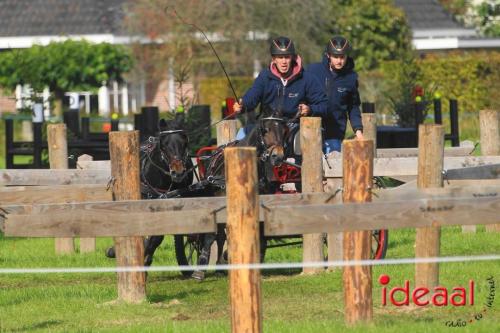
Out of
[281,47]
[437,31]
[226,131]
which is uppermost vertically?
[437,31]

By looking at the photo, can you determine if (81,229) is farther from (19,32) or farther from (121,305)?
(19,32)

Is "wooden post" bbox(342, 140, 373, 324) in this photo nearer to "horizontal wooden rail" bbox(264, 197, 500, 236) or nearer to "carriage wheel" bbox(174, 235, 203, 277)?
"horizontal wooden rail" bbox(264, 197, 500, 236)

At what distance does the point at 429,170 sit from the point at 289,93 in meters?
3.49

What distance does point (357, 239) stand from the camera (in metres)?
10.7

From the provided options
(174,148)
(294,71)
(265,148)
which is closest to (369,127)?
(294,71)

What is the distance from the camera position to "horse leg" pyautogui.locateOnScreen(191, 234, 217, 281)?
14602 millimetres

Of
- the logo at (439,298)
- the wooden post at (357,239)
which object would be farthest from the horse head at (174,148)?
the wooden post at (357,239)

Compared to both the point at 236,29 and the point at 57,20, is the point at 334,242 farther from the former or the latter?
the point at 57,20

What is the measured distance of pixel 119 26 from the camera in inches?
2030

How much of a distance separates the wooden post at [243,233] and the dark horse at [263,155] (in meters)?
4.12

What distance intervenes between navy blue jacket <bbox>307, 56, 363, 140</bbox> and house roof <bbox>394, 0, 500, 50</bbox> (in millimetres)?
38481

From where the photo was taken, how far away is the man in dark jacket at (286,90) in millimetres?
15273

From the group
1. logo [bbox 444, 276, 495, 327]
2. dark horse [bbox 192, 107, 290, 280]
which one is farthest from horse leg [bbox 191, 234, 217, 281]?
logo [bbox 444, 276, 495, 327]

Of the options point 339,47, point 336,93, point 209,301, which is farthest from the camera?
point 336,93
